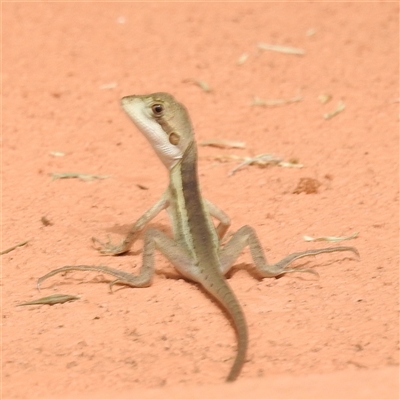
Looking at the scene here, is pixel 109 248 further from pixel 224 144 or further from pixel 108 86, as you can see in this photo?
pixel 108 86

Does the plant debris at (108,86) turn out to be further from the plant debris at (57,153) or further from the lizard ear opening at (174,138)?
the lizard ear opening at (174,138)

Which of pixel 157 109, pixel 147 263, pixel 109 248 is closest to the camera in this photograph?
pixel 147 263

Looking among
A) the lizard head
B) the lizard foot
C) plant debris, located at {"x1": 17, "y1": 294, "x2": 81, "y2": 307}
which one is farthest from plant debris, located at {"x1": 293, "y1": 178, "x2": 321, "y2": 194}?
plant debris, located at {"x1": 17, "y1": 294, "x2": 81, "y2": 307}

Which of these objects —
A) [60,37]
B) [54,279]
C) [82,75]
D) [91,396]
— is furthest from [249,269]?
[60,37]

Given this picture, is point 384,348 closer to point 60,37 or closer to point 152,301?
point 152,301

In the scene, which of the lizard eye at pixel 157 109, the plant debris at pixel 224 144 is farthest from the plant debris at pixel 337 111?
the lizard eye at pixel 157 109

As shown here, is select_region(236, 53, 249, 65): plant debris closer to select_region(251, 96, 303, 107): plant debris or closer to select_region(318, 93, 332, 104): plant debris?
select_region(251, 96, 303, 107): plant debris

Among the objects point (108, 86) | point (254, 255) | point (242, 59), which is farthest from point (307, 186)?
point (242, 59)
